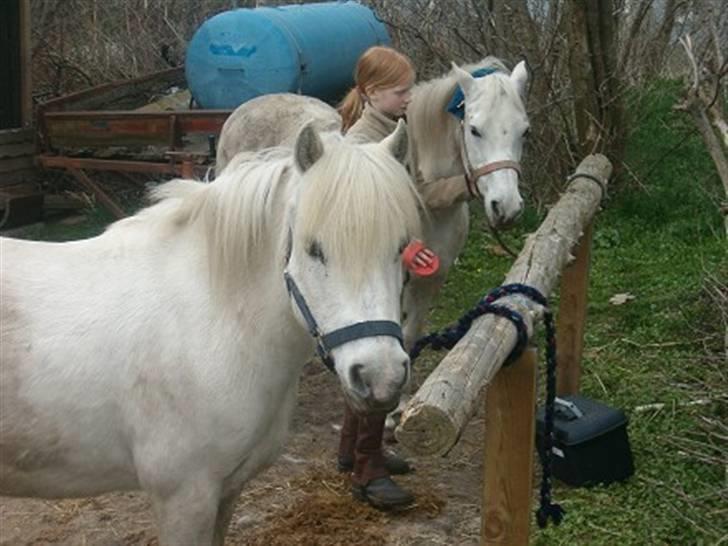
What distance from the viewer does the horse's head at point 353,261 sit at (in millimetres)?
2389

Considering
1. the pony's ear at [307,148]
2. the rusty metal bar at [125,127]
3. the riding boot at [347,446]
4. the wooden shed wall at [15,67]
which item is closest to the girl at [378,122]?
the riding boot at [347,446]

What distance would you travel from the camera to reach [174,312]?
280cm

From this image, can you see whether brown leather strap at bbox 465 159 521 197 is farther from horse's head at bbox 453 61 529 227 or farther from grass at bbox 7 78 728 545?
grass at bbox 7 78 728 545

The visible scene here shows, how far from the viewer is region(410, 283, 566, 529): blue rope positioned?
107 inches

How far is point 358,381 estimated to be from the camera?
239cm

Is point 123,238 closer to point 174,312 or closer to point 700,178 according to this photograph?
point 174,312

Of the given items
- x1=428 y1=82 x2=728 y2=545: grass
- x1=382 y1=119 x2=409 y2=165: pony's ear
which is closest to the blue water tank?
x1=428 y1=82 x2=728 y2=545: grass

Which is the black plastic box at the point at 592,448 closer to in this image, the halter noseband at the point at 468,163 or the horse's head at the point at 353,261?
the halter noseband at the point at 468,163

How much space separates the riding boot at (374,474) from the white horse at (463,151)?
627mm

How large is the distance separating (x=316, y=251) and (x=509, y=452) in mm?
699

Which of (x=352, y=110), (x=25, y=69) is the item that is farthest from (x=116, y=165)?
(x=352, y=110)

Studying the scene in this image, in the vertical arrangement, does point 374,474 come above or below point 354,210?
below

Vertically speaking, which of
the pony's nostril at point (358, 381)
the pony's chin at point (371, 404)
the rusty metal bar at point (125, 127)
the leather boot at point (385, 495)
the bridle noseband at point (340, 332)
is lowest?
the leather boot at point (385, 495)

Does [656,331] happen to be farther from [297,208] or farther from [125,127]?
[125,127]
